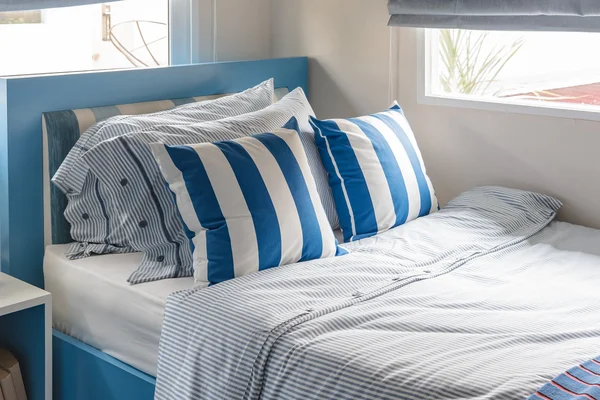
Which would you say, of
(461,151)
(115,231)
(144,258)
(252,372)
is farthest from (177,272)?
(461,151)

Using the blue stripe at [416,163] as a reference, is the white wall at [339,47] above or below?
above

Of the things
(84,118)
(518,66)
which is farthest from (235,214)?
(518,66)

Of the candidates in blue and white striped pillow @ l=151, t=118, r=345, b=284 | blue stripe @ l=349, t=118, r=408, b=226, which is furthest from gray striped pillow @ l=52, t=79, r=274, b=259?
blue stripe @ l=349, t=118, r=408, b=226

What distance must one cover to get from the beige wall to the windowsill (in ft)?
0.06

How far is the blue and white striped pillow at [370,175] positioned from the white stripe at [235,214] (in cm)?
48

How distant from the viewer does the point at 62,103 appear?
2.32 metres

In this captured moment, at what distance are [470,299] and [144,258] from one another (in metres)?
0.87

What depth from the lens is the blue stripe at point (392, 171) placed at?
244cm

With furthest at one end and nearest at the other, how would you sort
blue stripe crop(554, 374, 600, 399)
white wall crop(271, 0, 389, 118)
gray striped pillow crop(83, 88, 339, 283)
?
white wall crop(271, 0, 389, 118), gray striped pillow crop(83, 88, 339, 283), blue stripe crop(554, 374, 600, 399)

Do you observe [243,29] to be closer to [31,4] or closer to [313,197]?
[31,4]

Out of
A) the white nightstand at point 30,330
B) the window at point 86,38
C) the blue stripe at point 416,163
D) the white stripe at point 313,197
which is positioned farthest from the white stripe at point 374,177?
the white nightstand at point 30,330

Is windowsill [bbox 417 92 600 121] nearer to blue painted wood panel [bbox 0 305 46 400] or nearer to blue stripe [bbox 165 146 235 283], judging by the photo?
blue stripe [bbox 165 146 235 283]

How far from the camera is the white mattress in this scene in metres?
1.98

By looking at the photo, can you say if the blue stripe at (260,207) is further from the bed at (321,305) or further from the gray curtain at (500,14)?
the gray curtain at (500,14)
